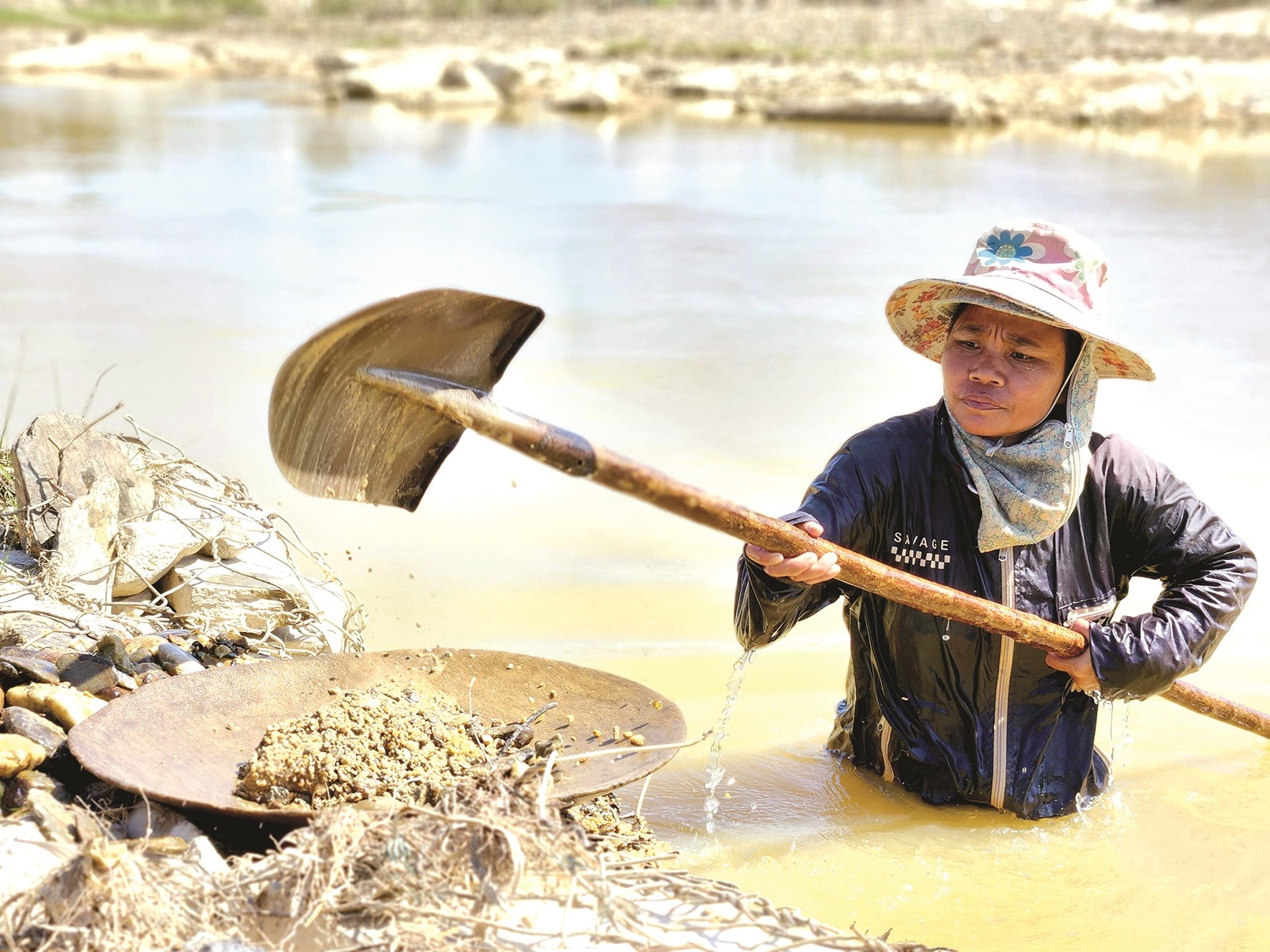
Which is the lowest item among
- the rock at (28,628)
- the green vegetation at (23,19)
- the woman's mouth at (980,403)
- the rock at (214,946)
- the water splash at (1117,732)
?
the water splash at (1117,732)

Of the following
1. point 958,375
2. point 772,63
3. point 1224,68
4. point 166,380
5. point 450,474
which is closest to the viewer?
point 958,375

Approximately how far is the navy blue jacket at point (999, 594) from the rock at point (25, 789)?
4.11 ft

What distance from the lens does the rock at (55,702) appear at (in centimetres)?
238

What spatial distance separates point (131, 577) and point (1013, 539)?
2020 mm

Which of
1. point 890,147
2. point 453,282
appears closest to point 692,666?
point 453,282

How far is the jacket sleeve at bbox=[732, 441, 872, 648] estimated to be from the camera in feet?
7.91

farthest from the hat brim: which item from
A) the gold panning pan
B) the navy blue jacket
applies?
the gold panning pan

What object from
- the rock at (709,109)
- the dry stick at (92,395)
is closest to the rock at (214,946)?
the dry stick at (92,395)

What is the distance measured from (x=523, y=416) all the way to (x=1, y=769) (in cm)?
107

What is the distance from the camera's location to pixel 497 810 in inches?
77.4

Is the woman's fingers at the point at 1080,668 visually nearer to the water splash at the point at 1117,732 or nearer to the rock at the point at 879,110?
the water splash at the point at 1117,732

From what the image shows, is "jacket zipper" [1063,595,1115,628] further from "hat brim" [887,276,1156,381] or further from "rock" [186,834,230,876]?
"rock" [186,834,230,876]

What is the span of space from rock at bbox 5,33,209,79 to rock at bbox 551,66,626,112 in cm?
1143

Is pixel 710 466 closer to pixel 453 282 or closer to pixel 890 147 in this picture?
pixel 453 282
